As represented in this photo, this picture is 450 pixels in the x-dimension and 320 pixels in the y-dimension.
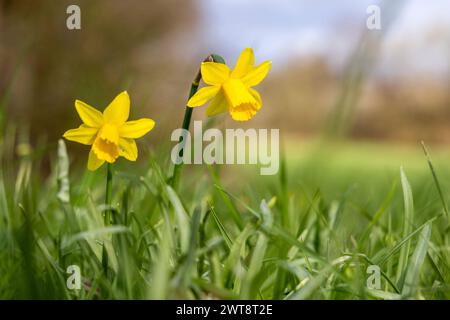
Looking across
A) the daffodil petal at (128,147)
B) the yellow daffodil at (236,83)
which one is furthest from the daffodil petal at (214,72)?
the daffodil petal at (128,147)

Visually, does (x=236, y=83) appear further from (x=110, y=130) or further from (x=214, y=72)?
(x=110, y=130)

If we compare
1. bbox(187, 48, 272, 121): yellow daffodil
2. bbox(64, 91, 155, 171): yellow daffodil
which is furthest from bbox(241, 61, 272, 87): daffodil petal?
bbox(64, 91, 155, 171): yellow daffodil

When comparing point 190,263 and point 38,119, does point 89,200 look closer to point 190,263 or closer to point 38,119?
point 190,263

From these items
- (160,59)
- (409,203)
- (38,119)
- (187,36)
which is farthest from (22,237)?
(187,36)

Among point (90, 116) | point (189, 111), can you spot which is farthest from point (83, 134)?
point (189, 111)

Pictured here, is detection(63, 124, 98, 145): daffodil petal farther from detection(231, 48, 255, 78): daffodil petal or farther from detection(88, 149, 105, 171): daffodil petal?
detection(231, 48, 255, 78): daffodil petal
